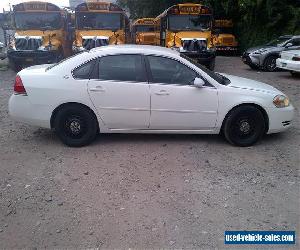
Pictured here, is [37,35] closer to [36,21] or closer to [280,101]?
[36,21]

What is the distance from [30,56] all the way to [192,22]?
662 centimetres

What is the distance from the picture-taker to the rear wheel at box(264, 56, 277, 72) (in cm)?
1568

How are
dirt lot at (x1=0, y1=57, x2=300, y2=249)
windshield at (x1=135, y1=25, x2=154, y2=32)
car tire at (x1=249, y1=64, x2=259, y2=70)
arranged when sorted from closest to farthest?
dirt lot at (x1=0, y1=57, x2=300, y2=249), car tire at (x1=249, y1=64, x2=259, y2=70), windshield at (x1=135, y1=25, x2=154, y2=32)

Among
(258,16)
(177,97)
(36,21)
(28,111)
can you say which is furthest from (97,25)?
(258,16)

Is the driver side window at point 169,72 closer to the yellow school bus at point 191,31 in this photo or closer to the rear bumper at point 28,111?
the rear bumper at point 28,111

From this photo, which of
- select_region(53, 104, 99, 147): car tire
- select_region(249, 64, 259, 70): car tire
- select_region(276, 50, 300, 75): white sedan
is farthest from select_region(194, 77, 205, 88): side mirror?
select_region(249, 64, 259, 70): car tire

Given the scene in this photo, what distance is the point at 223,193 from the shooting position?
14.8ft

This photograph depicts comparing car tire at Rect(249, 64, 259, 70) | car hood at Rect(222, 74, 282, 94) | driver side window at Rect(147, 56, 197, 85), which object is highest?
driver side window at Rect(147, 56, 197, 85)

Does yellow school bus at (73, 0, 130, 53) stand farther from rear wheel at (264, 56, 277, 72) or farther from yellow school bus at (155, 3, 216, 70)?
rear wheel at (264, 56, 277, 72)

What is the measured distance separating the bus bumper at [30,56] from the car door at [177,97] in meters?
9.75

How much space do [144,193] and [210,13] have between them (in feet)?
39.6

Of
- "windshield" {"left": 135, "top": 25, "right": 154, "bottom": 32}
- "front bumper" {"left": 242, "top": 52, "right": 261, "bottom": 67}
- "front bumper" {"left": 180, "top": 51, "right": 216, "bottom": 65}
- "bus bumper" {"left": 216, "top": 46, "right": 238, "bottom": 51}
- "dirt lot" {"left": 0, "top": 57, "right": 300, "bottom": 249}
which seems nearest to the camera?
"dirt lot" {"left": 0, "top": 57, "right": 300, "bottom": 249}

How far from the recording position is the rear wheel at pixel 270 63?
1568 cm

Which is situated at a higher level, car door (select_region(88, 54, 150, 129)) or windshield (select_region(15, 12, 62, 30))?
windshield (select_region(15, 12, 62, 30))
